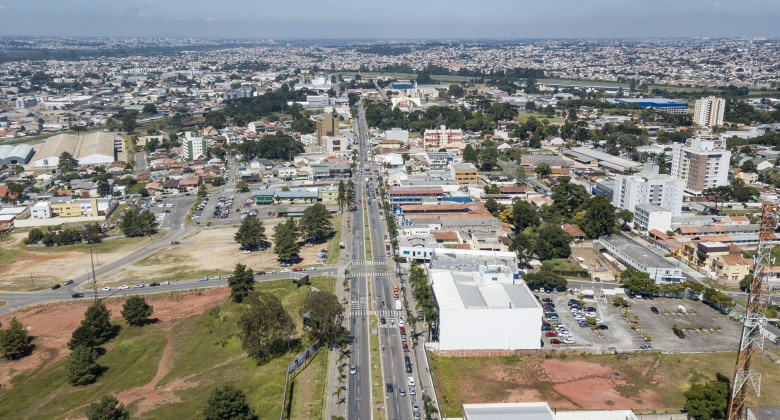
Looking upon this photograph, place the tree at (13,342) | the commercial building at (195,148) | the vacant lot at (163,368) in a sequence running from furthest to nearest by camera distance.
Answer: the commercial building at (195,148) → the tree at (13,342) → the vacant lot at (163,368)

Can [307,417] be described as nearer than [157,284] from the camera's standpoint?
Yes

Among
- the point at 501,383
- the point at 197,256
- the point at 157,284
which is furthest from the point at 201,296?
the point at 501,383

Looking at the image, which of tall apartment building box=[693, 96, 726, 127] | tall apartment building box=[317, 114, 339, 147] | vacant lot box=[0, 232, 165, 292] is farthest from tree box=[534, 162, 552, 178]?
tall apartment building box=[693, 96, 726, 127]

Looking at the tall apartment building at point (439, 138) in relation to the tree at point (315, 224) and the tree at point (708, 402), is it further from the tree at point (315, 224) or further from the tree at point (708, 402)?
the tree at point (708, 402)

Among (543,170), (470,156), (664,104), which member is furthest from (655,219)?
(664,104)

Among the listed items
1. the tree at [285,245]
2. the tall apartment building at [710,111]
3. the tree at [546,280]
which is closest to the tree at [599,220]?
the tree at [546,280]

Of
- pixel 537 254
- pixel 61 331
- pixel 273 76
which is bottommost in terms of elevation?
pixel 61 331

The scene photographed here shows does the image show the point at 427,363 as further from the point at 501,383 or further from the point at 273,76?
the point at 273,76
